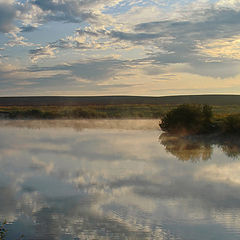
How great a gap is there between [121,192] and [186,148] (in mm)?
9043

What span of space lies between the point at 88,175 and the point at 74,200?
9.87 ft

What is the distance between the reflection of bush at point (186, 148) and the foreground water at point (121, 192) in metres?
0.04

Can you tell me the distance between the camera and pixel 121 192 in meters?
10.6

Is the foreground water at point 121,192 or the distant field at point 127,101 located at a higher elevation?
the distant field at point 127,101

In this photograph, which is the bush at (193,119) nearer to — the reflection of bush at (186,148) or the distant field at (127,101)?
the reflection of bush at (186,148)

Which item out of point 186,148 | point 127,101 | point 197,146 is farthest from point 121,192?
point 127,101

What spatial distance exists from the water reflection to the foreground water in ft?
0.15

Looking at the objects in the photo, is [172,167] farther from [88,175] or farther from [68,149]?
[68,149]

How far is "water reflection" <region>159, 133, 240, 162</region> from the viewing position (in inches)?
671

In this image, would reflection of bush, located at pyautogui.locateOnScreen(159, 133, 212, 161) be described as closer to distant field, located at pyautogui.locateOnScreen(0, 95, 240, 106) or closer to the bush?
the bush

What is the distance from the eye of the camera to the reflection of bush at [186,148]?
1680 centimetres

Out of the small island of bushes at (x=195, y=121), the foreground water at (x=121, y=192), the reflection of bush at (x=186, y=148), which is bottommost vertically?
the foreground water at (x=121, y=192)

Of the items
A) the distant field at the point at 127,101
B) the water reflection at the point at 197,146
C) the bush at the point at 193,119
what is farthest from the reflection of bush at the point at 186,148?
the distant field at the point at 127,101

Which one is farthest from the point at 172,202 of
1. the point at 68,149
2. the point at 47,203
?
the point at 68,149
